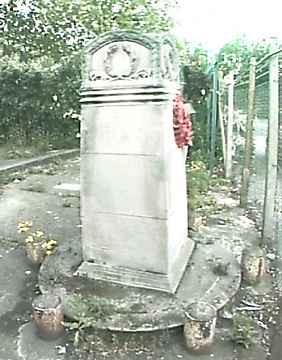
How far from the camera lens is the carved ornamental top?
9.60 ft

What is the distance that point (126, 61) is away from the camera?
2980 millimetres

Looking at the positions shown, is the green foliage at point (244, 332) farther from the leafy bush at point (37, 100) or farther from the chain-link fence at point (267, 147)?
the leafy bush at point (37, 100)

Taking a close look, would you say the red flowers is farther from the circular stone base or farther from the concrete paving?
the concrete paving

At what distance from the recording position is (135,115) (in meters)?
3.01

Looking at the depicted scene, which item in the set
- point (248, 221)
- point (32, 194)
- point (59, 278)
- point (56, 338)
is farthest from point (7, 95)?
point (56, 338)

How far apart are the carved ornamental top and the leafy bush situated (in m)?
6.96

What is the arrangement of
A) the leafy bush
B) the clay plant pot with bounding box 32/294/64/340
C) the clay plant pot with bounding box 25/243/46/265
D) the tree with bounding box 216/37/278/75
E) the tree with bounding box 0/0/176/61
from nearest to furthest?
1. the clay plant pot with bounding box 32/294/64/340
2. the clay plant pot with bounding box 25/243/46/265
3. the tree with bounding box 216/37/278/75
4. the leafy bush
5. the tree with bounding box 0/0/176/61

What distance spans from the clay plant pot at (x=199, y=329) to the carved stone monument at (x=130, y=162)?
0.44 meters

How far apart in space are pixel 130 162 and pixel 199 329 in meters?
1.20

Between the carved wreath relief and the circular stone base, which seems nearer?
the circular stone base

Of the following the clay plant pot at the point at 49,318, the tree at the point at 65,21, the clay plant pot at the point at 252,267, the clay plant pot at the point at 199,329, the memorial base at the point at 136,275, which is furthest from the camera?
the tree at the point at 65,21

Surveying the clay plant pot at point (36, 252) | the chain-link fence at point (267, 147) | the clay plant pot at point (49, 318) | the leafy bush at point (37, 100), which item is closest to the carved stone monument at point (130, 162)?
the clay plant pot at point (49, 318)

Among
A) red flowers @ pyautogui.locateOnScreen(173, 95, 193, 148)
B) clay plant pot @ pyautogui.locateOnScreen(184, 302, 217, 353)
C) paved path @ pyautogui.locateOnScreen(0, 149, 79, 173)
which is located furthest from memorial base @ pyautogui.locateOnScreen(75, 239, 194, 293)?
paved path @ pyautogui.locateOnScreen(0, 149, 79, 173)

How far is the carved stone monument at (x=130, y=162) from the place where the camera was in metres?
2.97
